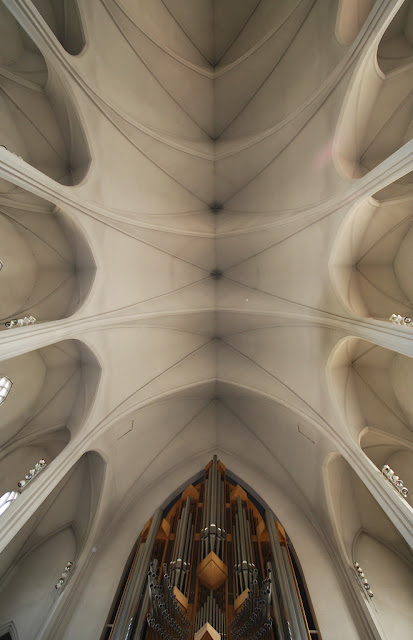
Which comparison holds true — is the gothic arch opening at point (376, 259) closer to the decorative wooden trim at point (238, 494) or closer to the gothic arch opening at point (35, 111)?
the decorative wooden trim at point (238, 494)

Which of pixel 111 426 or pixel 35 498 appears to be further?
pixel 111 426

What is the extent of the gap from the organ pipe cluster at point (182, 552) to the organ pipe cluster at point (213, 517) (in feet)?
1.34

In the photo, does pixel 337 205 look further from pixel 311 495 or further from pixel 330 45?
pixel 311 495

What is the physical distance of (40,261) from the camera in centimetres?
770

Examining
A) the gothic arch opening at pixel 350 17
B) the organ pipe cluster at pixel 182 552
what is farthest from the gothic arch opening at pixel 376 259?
the organ pipe cluster at pixel 182 552

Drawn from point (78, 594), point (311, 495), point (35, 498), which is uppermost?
point (311, 495)

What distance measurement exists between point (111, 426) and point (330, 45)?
9.99 m

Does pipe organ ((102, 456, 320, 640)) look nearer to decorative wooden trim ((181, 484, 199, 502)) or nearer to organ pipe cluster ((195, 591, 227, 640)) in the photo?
organ pipe cluster ((195, 591, 227, 640))

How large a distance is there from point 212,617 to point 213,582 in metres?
0.90

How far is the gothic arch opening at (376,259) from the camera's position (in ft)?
22.5

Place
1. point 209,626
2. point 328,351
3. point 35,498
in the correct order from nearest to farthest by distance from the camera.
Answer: point 209,626
point 35,498
point 328,351

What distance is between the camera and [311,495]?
27.5 feet

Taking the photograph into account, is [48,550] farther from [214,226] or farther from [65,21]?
[65,21]

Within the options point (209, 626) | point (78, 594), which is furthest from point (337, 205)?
point (78, 594)
